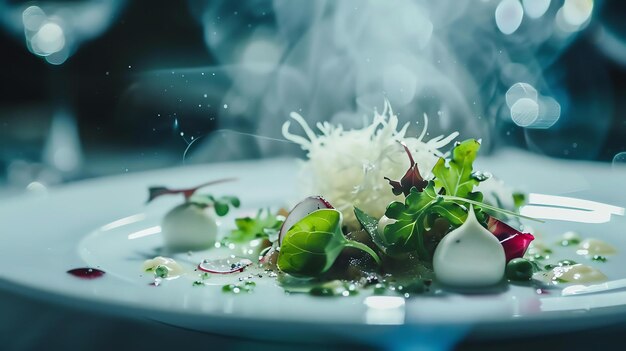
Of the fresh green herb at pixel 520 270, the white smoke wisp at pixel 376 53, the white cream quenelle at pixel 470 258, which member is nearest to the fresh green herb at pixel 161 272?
the white cream quenelle at pixel 470 258

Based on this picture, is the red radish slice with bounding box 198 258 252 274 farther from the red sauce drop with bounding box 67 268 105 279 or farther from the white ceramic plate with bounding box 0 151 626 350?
the red sauce drop with bounding box 67 268 105 279

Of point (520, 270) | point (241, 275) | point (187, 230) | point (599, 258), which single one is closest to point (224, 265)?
point (241, 275)

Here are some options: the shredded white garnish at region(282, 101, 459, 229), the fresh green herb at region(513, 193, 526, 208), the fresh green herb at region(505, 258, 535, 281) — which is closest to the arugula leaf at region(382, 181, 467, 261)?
the fresh green herb at region(505, 258, 535, 281)

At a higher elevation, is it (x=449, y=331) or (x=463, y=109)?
(x=463, y=109)

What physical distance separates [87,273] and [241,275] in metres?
0.28

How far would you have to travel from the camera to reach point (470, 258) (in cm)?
112

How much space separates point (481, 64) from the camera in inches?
180

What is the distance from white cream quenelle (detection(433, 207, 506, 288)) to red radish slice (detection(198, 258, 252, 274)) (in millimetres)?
395

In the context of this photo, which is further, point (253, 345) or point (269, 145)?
point (269, 145)

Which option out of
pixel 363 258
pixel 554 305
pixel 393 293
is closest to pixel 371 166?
pixel 363 258

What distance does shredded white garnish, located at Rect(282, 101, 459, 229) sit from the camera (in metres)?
1.48

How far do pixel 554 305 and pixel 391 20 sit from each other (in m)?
4.04

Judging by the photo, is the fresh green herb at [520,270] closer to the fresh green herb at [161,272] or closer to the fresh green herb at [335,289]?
the fresh green herb at [335,289]

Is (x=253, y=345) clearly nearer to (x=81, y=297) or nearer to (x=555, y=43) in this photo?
(x=81, y=297)
